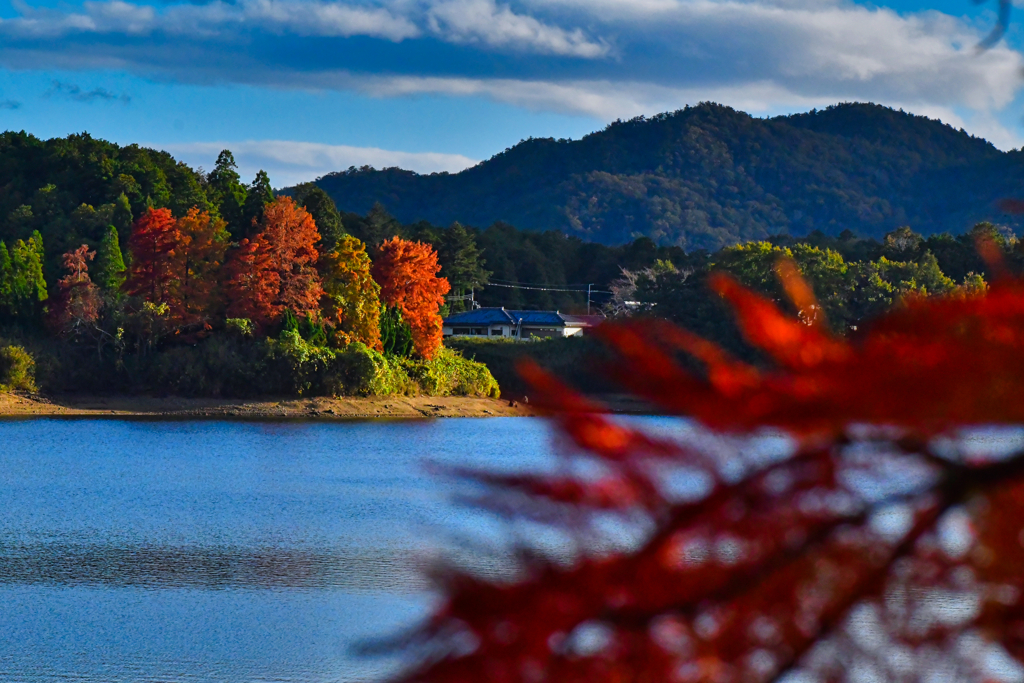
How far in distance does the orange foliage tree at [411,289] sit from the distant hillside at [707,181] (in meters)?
51.3

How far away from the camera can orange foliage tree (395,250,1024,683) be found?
0.92 meters

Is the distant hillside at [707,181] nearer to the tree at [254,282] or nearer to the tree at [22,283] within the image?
the tree at [254,282]

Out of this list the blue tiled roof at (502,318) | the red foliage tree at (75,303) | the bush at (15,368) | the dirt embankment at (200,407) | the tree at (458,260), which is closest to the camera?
the bush at (15,368)

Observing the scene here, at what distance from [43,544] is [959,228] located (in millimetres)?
68785

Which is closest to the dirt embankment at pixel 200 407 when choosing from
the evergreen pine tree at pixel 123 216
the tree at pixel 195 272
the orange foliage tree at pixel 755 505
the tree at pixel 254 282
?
the tree at pixel 195 272

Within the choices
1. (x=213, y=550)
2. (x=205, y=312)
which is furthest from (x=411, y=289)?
(x=213, y=550)

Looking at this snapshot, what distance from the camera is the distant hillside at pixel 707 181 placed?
10294 cm

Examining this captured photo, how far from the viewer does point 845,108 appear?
142m

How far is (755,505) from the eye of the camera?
3.31ft

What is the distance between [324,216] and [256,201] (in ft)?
10.2

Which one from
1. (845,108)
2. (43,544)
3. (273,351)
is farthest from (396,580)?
(845,108)

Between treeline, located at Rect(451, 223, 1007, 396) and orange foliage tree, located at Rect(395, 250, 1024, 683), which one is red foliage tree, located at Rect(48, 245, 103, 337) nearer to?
treeline, located at Rect(451, 223, 1007, 396)

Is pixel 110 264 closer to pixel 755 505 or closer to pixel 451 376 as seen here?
pixel 451 376

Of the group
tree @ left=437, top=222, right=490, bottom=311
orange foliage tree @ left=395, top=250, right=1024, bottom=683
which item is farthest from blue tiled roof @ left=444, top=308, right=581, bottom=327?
orange foliage tree @ left=395, top=250, right=1024, bottom=683
